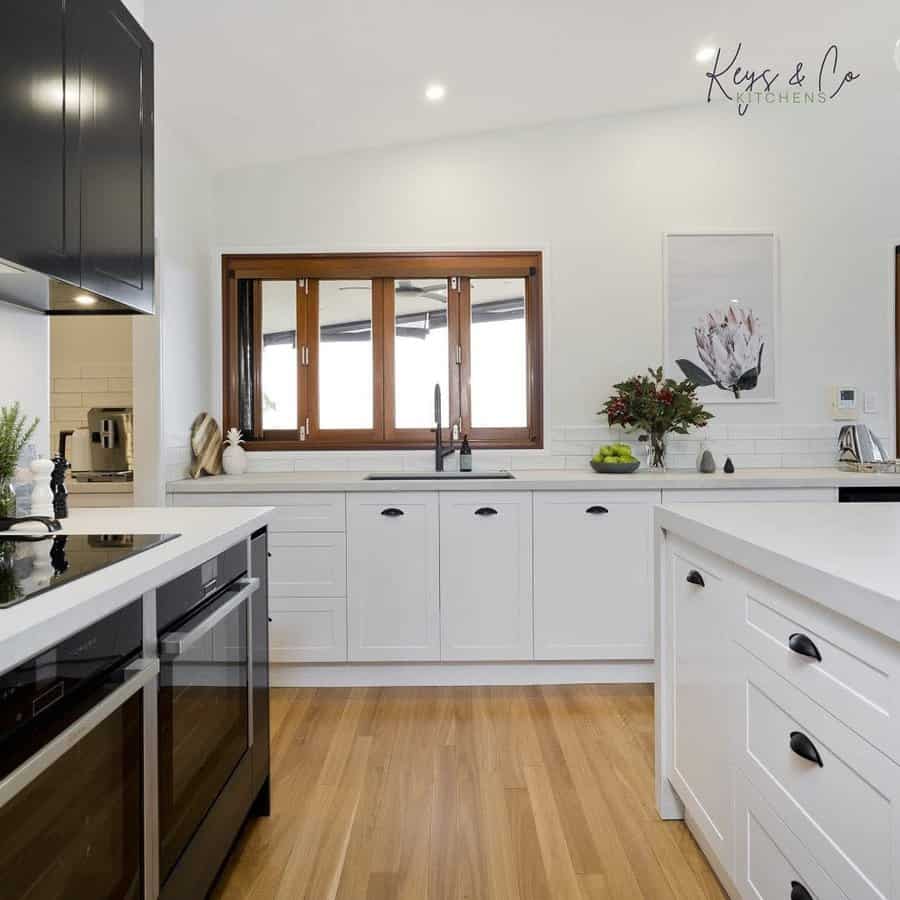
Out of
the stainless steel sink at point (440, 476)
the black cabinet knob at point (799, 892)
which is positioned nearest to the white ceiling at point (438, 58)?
the stainless steel sink at point (440, 476)

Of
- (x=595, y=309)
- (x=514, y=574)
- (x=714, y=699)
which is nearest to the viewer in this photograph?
(x=714, y=699)

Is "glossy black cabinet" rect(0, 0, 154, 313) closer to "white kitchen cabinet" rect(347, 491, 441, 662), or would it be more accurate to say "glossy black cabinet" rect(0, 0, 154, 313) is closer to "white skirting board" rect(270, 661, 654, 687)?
"white kitchen cabinet" rect(347, 491, 441, 662)

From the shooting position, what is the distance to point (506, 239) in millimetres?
3838

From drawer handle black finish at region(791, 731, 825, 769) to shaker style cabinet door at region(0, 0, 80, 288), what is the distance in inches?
64.2

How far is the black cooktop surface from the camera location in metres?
1.12

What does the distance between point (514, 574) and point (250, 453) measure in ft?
5.09

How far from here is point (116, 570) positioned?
1270 mm

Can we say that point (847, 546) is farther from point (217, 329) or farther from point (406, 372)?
point (217, 329)

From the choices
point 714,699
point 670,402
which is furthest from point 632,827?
point 670,402

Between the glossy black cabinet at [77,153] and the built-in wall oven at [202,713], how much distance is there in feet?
2.40

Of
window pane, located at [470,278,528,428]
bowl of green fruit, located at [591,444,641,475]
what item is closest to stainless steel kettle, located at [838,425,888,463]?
bowl of green fruit, located at [591,444,641,475]

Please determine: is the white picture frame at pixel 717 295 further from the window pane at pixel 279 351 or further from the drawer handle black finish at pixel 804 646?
the drawer handle black finish at pixel 804 646

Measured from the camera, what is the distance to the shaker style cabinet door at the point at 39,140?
136 centimetres

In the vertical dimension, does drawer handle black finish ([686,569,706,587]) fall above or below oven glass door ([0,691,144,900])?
above
